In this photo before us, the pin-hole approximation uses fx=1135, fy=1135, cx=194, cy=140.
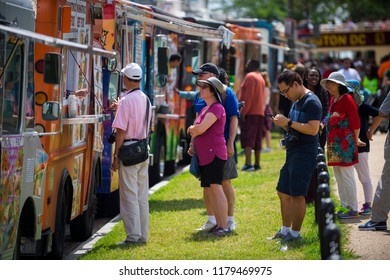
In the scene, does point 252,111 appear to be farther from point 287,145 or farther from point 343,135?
point 287,145

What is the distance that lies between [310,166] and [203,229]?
6.06 ft

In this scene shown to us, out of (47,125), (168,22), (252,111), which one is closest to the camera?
(47,125)

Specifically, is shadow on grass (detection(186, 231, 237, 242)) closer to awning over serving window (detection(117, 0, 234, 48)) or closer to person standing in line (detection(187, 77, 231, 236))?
person standing in line (detection(187, 77, 231, 236))

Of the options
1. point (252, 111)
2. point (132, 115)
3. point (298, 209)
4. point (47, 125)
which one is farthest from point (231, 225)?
point (252, 111)

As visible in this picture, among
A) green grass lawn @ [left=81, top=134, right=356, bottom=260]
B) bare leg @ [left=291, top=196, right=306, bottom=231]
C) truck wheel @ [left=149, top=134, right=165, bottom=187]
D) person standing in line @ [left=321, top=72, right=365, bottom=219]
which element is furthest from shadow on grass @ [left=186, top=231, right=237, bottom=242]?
truck wheel @ [left=149, top=134, right=165, bottom=187]

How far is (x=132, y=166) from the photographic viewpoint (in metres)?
11.4

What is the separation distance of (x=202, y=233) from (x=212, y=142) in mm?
1089

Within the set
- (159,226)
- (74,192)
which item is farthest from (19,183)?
(159,226)

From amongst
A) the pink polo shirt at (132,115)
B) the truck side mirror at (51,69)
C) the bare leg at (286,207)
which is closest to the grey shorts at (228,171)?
the bare leg at (286,207)

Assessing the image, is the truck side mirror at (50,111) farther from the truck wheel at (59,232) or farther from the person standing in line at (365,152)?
the person standing in line at (365,152)

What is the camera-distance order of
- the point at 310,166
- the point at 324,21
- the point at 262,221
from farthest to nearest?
the point at 324,21 < the point at 262,221 < the point at 310,166

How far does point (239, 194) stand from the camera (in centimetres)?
→ 1620

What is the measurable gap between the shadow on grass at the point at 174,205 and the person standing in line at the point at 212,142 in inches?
97.5
